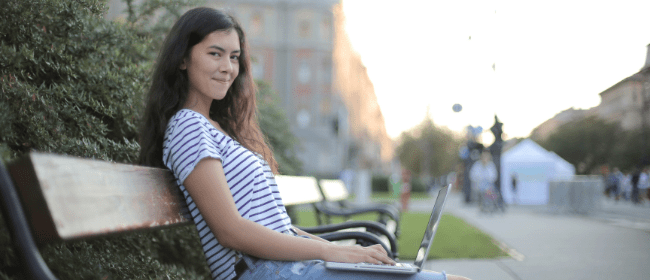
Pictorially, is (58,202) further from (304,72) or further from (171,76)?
(304,72)

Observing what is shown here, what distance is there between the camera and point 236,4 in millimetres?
49125

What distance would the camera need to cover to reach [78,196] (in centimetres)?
133

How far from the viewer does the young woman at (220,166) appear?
1.83 metres

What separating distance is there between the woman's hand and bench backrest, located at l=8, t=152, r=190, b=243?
1.98 feet

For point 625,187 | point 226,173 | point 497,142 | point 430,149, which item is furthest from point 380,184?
point 226,173

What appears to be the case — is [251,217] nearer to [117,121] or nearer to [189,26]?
[189,26]

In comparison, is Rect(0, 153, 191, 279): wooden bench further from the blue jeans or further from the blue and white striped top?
the blue jeans

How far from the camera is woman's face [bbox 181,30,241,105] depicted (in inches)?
89.9

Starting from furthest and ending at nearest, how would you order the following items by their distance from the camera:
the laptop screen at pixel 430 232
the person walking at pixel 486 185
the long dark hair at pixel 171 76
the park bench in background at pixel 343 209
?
1. the person walking at pixel 486 185
2. the park bench in background at pixel 343 209
3. the long dark hair at pixel 171 76
4. the laptop screen at pixel 430 232

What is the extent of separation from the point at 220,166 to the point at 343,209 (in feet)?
15.4

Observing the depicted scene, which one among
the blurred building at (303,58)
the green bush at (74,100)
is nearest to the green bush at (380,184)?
the blurred building at (303,58)

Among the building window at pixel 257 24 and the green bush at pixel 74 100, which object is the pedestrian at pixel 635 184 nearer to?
the green bush at pixel 74 100

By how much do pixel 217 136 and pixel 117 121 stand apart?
1233 millimetres

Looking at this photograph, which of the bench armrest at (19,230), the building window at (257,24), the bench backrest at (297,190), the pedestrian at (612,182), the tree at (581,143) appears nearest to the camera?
the bench armrest at (19,230)
